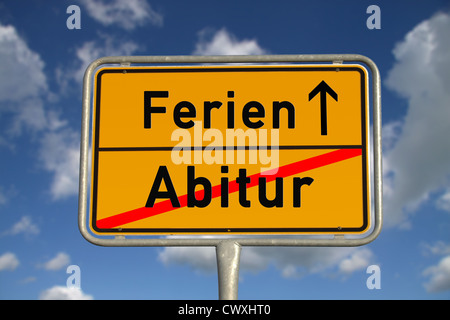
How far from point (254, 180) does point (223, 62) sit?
93 cm

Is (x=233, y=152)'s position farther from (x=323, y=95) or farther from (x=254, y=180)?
(x=323, y=95)

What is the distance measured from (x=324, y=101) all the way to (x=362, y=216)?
897mm

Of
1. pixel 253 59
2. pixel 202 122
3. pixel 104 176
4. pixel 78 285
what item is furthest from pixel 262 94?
pixel 78 285

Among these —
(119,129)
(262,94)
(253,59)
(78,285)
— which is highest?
(253,59)

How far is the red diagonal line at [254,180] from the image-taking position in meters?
3.24

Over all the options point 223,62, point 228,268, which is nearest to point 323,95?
point 223,62

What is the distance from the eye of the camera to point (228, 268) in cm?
296

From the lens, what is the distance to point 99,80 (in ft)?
11.3

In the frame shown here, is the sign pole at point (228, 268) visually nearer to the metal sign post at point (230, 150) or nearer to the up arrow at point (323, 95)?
the metal sign post at point (230, 150)

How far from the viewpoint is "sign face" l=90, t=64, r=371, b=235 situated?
126 inches
